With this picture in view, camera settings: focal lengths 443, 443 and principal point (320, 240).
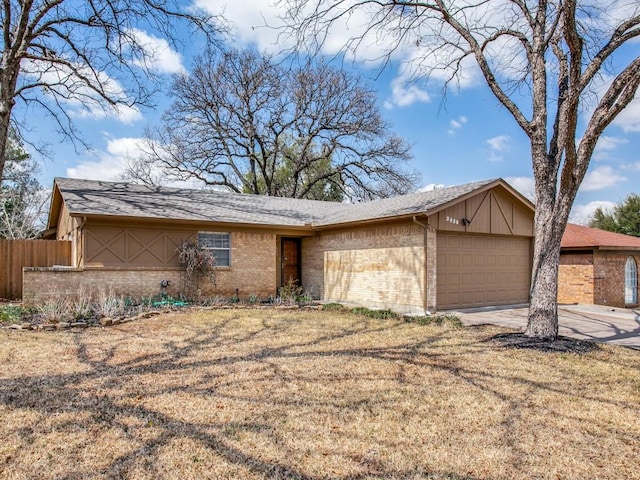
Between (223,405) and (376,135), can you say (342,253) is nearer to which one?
Answer: (223,405)

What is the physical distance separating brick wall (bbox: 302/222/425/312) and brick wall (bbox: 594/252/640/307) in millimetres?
7799

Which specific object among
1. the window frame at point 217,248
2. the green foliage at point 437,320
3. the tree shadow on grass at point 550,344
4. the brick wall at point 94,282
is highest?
the window frame at point 217,248

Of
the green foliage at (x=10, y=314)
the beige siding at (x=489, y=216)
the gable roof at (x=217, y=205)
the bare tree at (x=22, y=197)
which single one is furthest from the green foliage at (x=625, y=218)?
the bare tree at (x=22, y=197)

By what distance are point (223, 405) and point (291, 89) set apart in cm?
2630

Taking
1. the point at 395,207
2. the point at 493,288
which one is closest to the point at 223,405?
the point at 395,207

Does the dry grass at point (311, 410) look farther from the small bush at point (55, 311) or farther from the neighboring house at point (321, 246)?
the neighboring house at point (321, 246)

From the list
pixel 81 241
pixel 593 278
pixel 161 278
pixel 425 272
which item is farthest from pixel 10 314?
pixel 593 278

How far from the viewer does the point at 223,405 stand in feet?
15.8

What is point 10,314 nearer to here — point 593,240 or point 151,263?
point 151,263

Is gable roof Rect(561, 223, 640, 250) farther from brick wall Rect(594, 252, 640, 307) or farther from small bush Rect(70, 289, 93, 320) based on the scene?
small bush Rect(70, 289, 93, 320)

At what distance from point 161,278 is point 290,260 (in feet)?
16.2

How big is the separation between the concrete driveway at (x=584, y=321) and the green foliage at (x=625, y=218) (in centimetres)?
2047

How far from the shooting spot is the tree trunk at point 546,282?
8086 mm

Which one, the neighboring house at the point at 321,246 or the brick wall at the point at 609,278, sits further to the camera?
the brick wall at the point at 609,278
